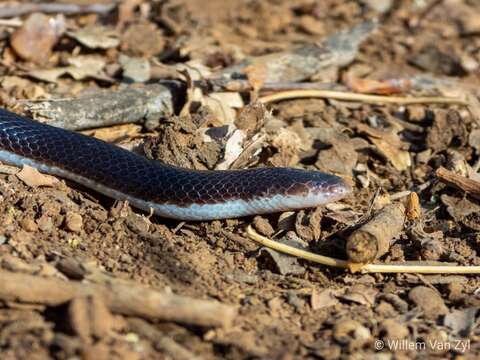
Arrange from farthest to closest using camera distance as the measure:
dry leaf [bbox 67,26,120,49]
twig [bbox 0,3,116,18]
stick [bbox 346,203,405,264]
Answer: twig [bbox 0,3,116,18] < dry leaf [bbox 67,26,120,49] < stick [bbox 346,203,405,264]

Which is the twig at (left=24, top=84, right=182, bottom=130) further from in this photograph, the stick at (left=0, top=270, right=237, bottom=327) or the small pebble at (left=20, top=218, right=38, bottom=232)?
the stick at (left=0, top=270, right=237, bottom=327)

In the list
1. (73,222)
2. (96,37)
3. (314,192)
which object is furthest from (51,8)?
(314,192)

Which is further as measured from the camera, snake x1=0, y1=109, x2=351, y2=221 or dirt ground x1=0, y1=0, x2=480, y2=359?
snake x1=0, y1=109, x2=351, y2=221

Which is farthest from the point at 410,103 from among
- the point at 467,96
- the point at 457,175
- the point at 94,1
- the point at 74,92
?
the point at 94,1

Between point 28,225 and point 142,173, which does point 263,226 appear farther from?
point 28,225

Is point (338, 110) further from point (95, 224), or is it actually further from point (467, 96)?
point (95, 224)

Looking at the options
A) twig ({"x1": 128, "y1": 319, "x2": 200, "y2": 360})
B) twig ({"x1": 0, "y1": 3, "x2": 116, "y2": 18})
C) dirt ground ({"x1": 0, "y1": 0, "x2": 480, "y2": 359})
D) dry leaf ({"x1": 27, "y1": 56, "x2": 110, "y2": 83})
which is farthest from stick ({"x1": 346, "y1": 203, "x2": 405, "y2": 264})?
twig ({"x1": 0, "y1": 3, "x2": 116, "y2": 18})
